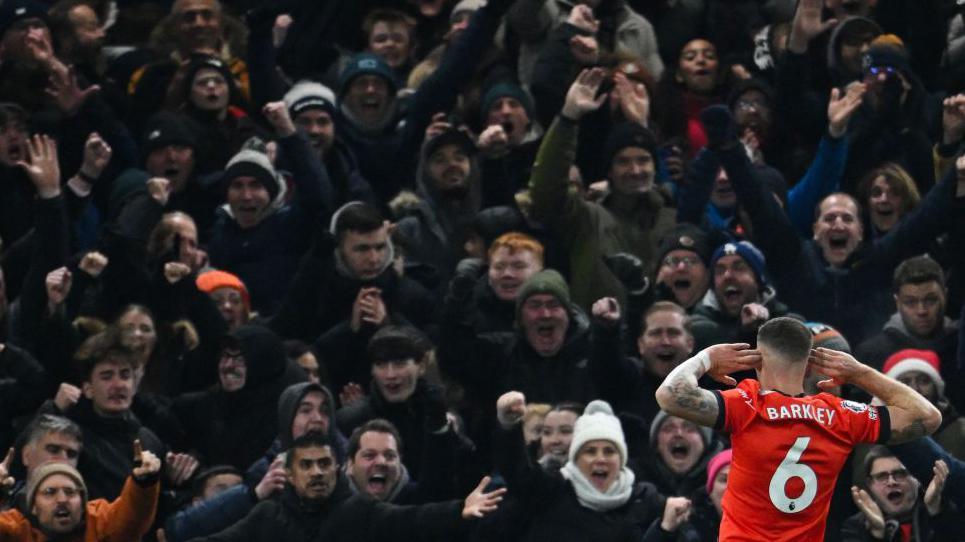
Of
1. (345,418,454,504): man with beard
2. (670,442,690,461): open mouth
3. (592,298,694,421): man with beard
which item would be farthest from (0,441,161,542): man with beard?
(670,442,690,461): open mouth

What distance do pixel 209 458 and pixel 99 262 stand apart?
A: 53.6 inches

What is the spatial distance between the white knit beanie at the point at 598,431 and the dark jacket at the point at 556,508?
0.21 metres

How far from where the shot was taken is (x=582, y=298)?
16391 millimetres

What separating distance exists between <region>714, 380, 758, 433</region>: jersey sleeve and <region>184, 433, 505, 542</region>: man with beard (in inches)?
106

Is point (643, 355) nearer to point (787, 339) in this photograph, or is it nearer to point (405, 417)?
point (405, 417)

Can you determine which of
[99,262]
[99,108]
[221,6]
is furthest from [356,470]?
[221,6]

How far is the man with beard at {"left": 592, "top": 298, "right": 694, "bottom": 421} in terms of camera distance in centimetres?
1495

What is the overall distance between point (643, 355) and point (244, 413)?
2.37 m

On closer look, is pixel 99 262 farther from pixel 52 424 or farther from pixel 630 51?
pixel 630 51

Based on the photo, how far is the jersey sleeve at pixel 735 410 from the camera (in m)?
11.6

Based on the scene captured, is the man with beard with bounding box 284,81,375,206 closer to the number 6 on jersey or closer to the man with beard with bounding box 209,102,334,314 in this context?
the man with beard with bounding box 209,102,334,314

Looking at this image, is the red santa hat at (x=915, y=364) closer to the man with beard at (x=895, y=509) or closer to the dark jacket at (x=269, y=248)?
the man with beard at (x=895, y=509)

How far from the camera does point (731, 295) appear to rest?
1550 centimetres

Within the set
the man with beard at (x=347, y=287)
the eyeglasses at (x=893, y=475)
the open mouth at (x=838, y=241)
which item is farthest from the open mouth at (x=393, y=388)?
the open mouth at (x=838, y=241)
